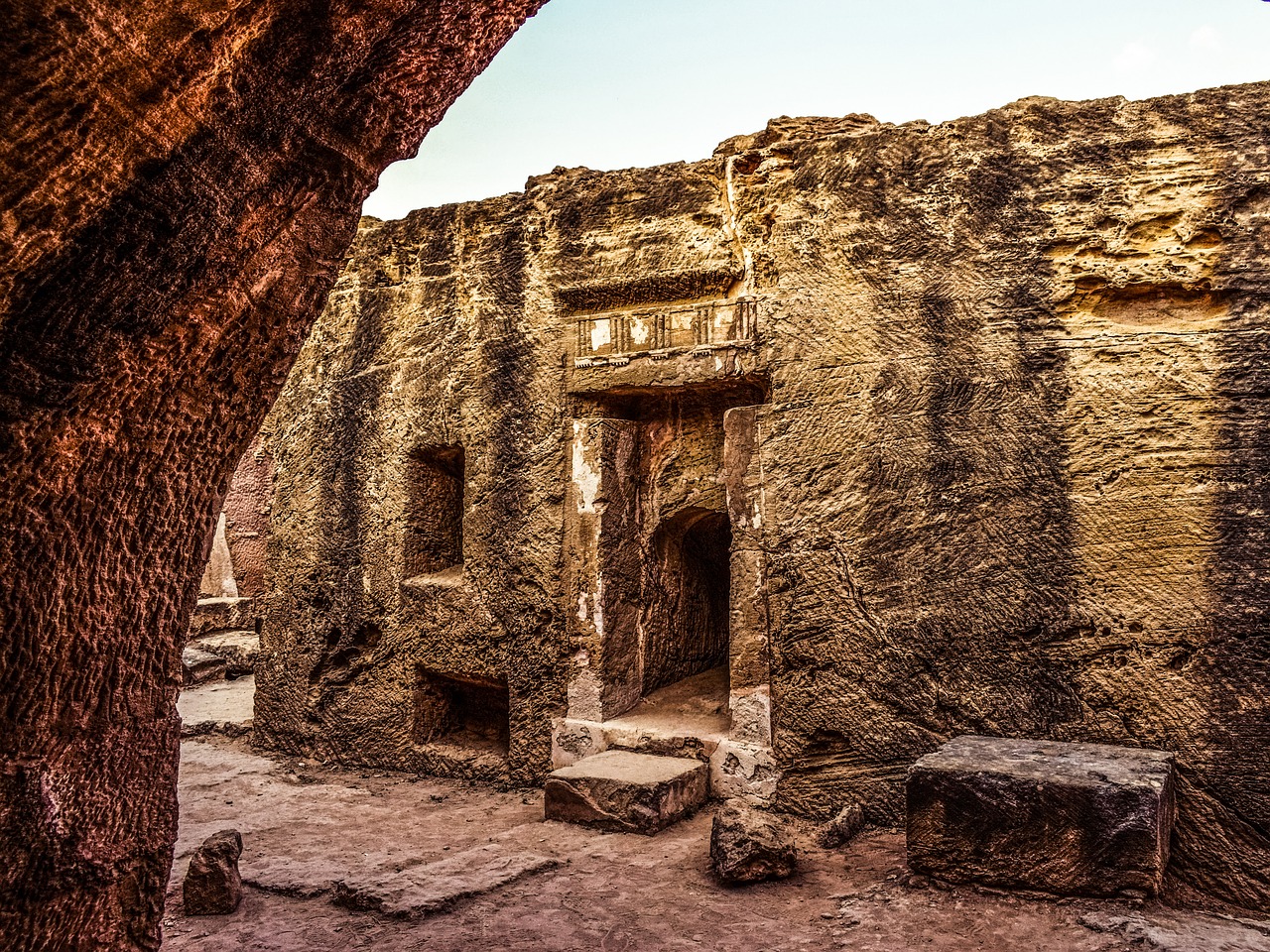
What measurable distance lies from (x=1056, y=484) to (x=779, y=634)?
4.36ft

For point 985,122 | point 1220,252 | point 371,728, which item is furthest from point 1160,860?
point 371,728

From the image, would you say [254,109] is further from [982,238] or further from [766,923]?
[982,238]

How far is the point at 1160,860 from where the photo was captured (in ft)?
11.1

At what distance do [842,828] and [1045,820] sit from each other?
3.34 ft

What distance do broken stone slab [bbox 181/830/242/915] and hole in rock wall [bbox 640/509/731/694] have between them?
2.32 m

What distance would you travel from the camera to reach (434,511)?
5.95 meters

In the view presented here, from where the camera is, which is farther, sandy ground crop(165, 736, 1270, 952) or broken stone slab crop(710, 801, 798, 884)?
broken stone slab crop(710, 801, 798, 884)

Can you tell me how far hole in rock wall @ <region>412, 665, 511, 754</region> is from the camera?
572 cm

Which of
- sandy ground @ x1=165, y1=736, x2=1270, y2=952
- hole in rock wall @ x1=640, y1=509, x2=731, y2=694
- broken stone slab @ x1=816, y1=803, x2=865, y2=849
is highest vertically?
hole in rock wall @ x1=640, y1=509, x2=731, y2=694

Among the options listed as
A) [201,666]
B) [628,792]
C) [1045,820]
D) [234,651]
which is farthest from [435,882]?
[234,651]

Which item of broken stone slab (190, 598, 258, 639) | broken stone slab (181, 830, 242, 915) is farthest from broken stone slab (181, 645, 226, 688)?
broken stone slab (181, 830, 242, 915)

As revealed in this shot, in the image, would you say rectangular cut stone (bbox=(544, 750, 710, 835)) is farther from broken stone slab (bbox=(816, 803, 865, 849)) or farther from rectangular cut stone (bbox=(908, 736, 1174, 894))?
rectangular cut stone (bbox=(908, 736, 1174, 894))

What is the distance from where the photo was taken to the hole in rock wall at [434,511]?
584 centimetres

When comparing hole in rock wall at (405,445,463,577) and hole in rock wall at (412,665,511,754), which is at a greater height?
hole in rock wall at (405,445,463,577)
